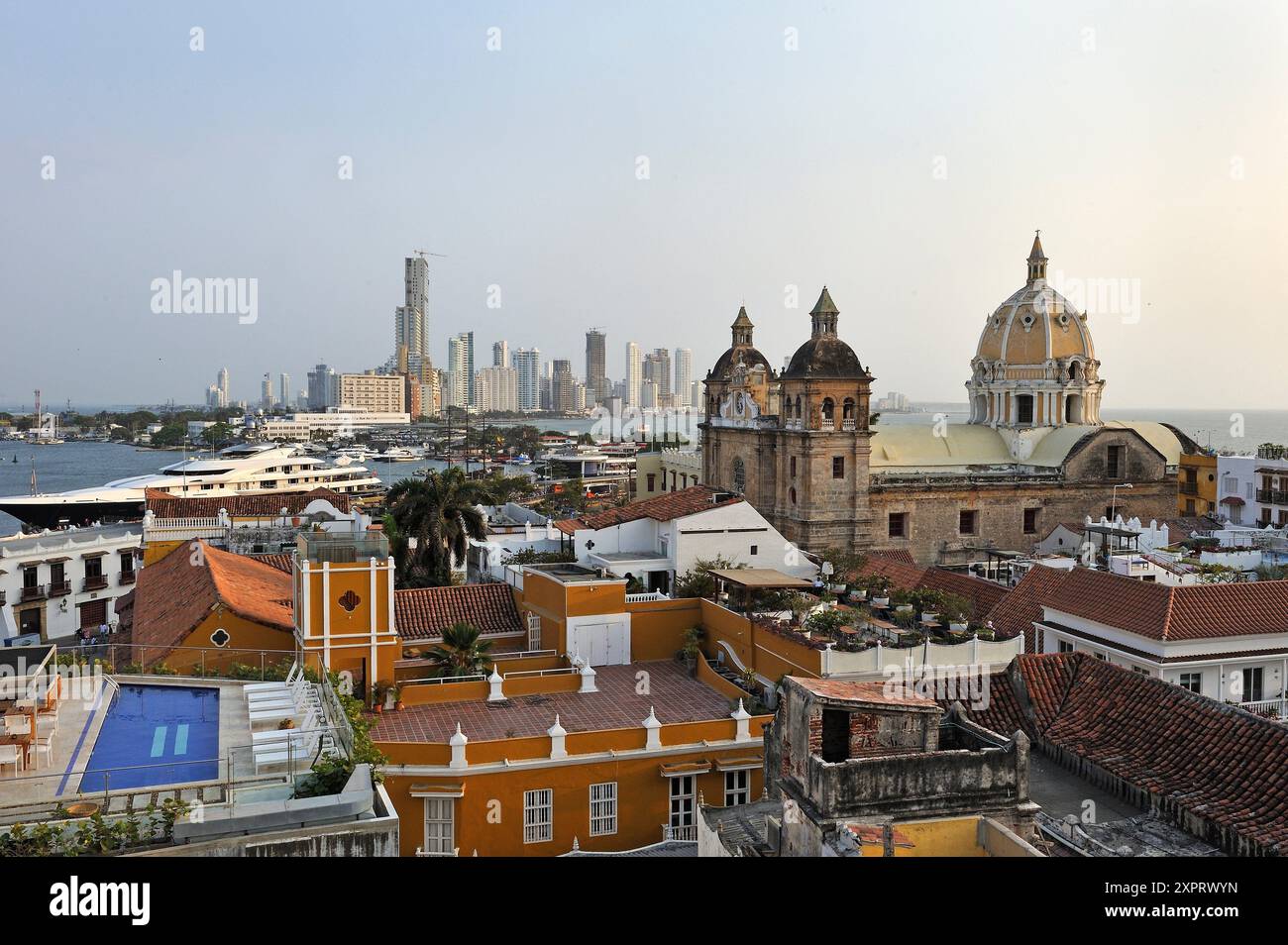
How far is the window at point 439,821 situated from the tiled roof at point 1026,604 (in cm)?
1145

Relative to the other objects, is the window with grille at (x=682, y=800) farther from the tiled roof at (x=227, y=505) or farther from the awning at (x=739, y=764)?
the tiled roof at (x=227, y=505)

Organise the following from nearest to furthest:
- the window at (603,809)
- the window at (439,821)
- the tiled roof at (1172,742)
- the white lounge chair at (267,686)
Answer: the tiled roof at (1172,742), the white lounge chair at (267,686), the window at (439,821), the window at (603,809)

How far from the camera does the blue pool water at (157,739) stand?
9523mm

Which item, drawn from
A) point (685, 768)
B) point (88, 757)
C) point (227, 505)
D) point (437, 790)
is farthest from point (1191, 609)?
point (227, 505)

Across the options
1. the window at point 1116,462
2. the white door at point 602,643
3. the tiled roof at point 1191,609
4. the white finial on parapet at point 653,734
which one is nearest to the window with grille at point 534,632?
the white door at point 602,643

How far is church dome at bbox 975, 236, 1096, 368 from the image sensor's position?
50.1m

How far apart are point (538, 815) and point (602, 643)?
5.64m

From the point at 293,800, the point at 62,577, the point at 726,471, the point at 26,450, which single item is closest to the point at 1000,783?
the point at 293,800

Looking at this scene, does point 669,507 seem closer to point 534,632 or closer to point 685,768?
point 534,632

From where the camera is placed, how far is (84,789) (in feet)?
29.9

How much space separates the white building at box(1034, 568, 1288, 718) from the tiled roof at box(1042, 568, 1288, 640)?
2 cm

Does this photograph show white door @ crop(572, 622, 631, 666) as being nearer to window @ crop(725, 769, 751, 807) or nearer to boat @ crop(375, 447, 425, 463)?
window @ crop(725, 769, 751, 807)

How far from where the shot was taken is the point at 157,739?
428 inches

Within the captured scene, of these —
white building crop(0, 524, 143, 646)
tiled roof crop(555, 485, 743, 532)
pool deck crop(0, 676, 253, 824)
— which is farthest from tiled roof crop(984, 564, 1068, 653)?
white building crop(0, 524, 143, 646)
